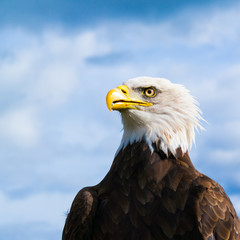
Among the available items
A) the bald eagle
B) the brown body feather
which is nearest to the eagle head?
the bald eagle

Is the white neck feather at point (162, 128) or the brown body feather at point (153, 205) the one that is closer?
the brown body feather at point (153, 205)

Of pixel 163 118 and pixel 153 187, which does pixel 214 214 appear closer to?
pixel 153 187

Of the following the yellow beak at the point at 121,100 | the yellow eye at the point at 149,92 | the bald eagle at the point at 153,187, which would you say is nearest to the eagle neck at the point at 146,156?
the bald eagle at the point at 153,187

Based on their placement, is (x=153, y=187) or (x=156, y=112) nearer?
(x=153, y=187)

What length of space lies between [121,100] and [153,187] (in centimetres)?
151

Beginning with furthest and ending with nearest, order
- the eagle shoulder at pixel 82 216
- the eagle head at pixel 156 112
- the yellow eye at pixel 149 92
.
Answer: the yellow eye at pixel 149 92 < the eagle head at pixel 156 112 < the eagle shoulder at pixel 82 216

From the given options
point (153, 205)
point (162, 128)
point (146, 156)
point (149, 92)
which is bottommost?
point (153, 205)

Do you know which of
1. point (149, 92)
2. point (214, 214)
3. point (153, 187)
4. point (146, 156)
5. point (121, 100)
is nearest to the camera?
point (214, 214)

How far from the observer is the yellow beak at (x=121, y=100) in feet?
23.0

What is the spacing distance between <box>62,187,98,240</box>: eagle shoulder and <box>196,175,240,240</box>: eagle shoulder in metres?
1.61

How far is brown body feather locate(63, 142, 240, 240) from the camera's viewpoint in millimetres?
6336

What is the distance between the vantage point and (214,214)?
6406 mm

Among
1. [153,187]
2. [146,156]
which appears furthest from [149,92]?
[153,187]

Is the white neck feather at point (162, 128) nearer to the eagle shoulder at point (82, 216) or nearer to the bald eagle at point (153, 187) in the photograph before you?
the bald eagle at point (153, 187)
